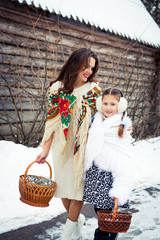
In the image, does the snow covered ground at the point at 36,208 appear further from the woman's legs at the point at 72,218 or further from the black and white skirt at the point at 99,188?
the black and white skirt at the point at 99,188

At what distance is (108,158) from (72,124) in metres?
0.50

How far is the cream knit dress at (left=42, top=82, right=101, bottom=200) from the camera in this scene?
2.29m

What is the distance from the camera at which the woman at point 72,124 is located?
2.31 meters

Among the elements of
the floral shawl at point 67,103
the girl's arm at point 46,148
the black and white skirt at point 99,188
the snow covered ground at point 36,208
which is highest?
the floral shawl at point 67,103

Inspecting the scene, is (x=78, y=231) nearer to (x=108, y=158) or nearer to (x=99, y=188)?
(x=99, y=188)

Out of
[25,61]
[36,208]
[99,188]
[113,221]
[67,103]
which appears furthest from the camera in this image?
[25,61]

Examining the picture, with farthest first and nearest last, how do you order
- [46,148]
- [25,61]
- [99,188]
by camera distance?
[25,61] < [46,148] < [99,188]

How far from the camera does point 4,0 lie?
16.1 ft

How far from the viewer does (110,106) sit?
7.38 feet

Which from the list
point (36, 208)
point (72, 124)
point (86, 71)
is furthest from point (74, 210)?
point (86, 71)

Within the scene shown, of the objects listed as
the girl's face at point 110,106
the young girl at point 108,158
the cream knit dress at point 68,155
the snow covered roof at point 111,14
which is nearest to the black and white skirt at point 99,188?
the young girl at point 108,158

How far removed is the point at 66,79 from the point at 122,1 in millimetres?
7935

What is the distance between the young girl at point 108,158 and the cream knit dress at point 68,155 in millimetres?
87

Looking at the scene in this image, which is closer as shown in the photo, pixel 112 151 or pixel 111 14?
pixel 112 151
